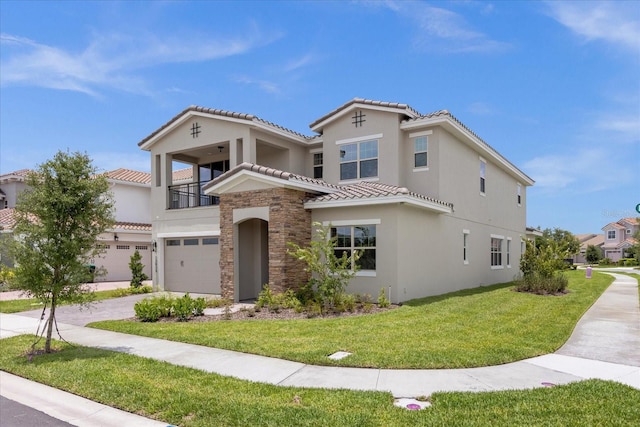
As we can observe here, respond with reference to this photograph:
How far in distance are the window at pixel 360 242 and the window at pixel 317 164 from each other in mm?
5351

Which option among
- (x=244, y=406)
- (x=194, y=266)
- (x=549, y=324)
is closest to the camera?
(x=244, y=406)

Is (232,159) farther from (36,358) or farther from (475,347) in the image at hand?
(475,347)

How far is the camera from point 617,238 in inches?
2864

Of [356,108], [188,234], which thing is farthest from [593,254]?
[188,234]

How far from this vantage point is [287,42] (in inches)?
553

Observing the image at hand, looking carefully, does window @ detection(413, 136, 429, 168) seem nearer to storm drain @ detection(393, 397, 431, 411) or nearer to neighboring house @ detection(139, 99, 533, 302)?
neighboring house @ detection(139, 99, 533, 302)

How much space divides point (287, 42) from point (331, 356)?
10.1 meters

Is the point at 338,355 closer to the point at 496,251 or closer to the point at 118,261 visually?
the point at 496,251

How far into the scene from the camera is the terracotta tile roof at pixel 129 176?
30.3 metres

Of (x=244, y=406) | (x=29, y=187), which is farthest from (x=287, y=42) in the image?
(x=244, y=406)

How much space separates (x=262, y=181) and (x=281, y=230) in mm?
1857

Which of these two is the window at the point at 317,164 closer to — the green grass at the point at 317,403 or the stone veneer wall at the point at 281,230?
the stone veneer wall at the point at 281,230

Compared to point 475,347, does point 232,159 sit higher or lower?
higher

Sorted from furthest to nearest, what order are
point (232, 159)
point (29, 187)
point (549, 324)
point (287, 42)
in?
point (232, 159), point (287, 42), point (549, 324), point (29, 187)
